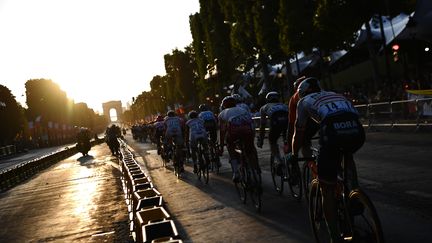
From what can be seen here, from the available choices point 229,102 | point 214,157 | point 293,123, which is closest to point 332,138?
point 293,123

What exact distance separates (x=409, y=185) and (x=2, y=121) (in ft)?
265

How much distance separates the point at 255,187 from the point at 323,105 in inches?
150

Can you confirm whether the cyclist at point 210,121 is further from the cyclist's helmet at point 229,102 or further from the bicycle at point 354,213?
the bicycle at point 354,213

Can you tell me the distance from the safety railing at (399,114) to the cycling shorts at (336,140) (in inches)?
579

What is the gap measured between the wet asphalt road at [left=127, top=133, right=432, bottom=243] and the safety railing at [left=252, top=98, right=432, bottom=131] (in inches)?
180

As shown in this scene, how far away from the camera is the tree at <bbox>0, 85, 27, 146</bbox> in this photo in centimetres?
8300

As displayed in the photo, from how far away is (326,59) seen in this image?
3672 centimetres

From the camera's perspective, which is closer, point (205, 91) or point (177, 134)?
point (177, 134)

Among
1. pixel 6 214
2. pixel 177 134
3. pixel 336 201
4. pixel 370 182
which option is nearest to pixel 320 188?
pixel 336 201

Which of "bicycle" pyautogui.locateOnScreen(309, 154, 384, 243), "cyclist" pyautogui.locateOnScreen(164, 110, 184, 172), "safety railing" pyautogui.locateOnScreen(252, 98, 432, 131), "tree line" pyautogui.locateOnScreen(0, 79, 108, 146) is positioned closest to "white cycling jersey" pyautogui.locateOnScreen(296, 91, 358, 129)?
"bicycle" pyautogui.locateOnScreen(309, 154, 384, 243)

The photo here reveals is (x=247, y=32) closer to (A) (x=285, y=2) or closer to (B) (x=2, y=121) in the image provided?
(A) (x=285, y=2)

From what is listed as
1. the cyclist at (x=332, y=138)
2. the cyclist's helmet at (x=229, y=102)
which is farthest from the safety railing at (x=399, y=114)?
the cyclist at (x=332, y=138)

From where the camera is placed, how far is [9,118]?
8406cm

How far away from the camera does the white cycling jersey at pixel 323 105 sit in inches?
204
